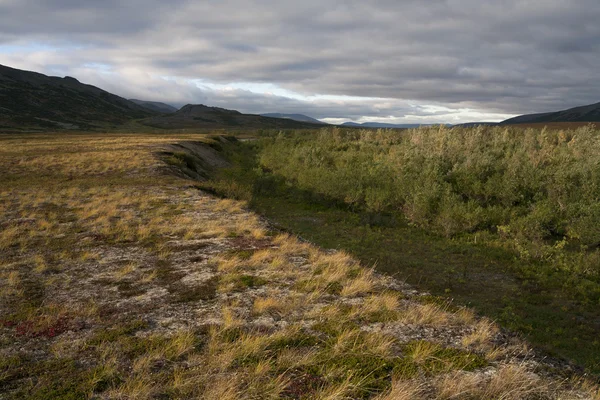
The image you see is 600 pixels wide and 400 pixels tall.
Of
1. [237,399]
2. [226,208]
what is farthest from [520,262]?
[237,399]

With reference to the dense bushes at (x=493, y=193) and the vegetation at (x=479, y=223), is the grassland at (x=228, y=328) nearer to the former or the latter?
the vegetation at (x=479, y=223)

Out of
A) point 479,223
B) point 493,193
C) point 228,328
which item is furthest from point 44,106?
point 228,328

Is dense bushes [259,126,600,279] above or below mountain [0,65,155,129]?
below

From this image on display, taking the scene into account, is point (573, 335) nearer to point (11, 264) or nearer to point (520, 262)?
point (520, 262)

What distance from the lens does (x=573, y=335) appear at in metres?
10.1

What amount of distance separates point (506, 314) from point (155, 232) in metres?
11.6

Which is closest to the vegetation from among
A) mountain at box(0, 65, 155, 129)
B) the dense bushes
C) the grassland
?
the dense bushes

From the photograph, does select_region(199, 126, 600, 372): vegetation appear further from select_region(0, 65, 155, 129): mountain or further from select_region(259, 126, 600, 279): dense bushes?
select_region(0, 65, 155, 129): mountain

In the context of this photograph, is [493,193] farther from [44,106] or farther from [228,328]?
[44,106]

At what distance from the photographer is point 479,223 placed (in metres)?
19.5

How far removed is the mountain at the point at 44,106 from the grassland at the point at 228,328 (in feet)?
380

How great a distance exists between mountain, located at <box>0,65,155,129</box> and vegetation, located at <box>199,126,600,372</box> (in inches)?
4347

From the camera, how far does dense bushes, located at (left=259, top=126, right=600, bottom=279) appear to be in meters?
16.7

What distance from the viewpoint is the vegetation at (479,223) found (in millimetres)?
12031
